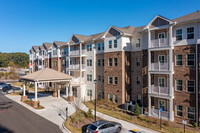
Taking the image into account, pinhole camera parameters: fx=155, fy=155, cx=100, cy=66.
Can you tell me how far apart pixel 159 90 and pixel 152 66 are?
3102mm

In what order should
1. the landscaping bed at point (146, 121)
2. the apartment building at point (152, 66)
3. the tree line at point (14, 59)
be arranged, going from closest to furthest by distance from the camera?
the landscaping bed at point (146, 121) < the apartment building at point (152, 66) < the tree line at point (14, 59)

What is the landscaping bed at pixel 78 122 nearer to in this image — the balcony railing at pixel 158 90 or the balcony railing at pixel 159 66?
the balcony railing at pixel 158 90

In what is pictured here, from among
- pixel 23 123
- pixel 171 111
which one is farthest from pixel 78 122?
pixel 171 111

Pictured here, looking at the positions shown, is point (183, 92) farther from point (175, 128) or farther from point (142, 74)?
point (142, 74)

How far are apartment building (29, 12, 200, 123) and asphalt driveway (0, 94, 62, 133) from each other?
10.7 m

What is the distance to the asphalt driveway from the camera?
607 inches

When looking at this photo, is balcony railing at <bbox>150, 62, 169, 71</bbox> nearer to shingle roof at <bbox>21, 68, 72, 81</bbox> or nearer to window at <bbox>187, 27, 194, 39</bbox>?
window at <bbox>187, 27, 194, 39</bbox>

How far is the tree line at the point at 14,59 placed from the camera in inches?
4360

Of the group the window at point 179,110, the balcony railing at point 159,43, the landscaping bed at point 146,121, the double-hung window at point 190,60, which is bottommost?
the landscaping bed at point 146,121

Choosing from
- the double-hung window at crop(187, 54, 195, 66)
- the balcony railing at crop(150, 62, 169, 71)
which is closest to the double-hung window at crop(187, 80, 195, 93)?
the double-hung window at crop(187, 54, 195, 66)

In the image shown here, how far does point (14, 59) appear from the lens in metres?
122

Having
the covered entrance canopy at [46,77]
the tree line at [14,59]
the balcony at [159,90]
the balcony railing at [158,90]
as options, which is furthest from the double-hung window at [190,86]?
the tree line at [14,59]

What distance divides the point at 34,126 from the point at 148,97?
45.7 feet

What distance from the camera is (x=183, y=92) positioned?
58.5 feet
